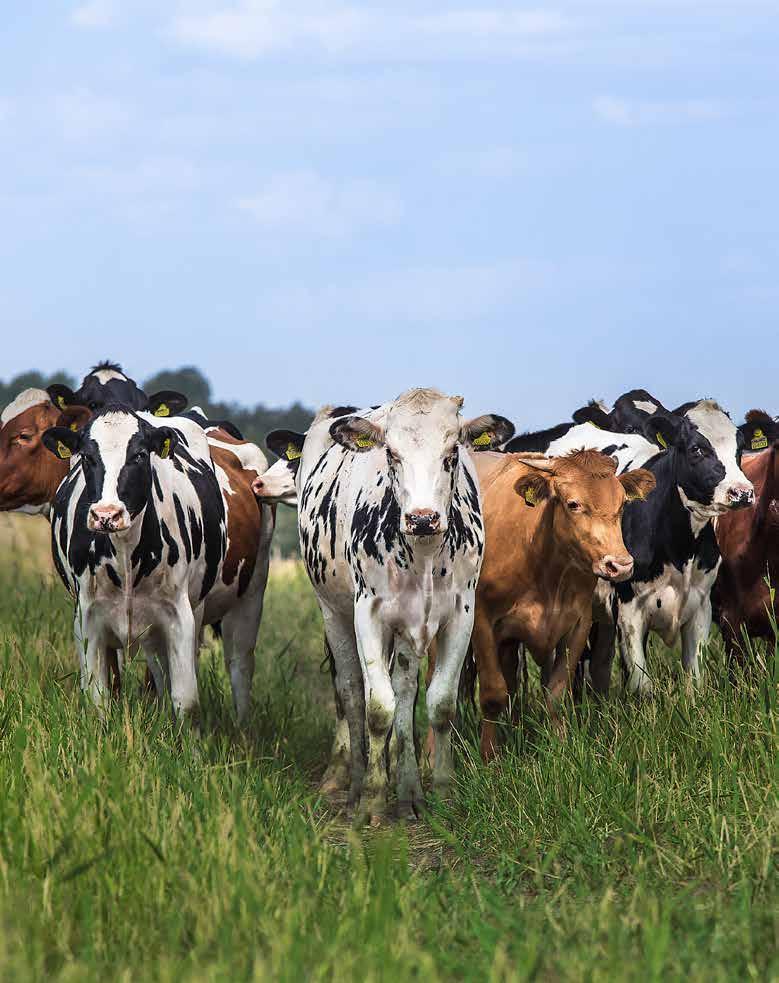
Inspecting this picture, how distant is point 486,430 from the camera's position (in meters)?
7.49

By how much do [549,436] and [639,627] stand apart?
2.40 metres

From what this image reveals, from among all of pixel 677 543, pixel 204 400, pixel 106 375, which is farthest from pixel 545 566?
pixel 204 400

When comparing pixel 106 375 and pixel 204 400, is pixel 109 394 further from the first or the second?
pixel 204 400

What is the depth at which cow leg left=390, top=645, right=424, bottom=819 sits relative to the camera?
7.43 m

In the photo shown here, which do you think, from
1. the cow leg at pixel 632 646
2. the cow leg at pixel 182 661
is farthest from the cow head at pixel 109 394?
the cow leg at pixel 632 646

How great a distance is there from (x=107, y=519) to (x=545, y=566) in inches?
105

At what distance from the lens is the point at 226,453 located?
10836 millimetres

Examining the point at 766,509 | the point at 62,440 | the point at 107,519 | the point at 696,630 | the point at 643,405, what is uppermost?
the point at 62,440

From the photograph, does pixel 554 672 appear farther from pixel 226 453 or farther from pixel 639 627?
pixel 226 453

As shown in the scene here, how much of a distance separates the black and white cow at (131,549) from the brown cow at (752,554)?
3639 millimetres

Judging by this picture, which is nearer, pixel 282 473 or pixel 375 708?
pixel 375 708

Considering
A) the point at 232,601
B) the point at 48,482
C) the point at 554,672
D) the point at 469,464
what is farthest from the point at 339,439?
the point at 48,482

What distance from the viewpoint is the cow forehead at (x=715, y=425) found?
326 inches

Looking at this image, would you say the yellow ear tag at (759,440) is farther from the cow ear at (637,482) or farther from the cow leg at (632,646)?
the cow ear at (637,482)
